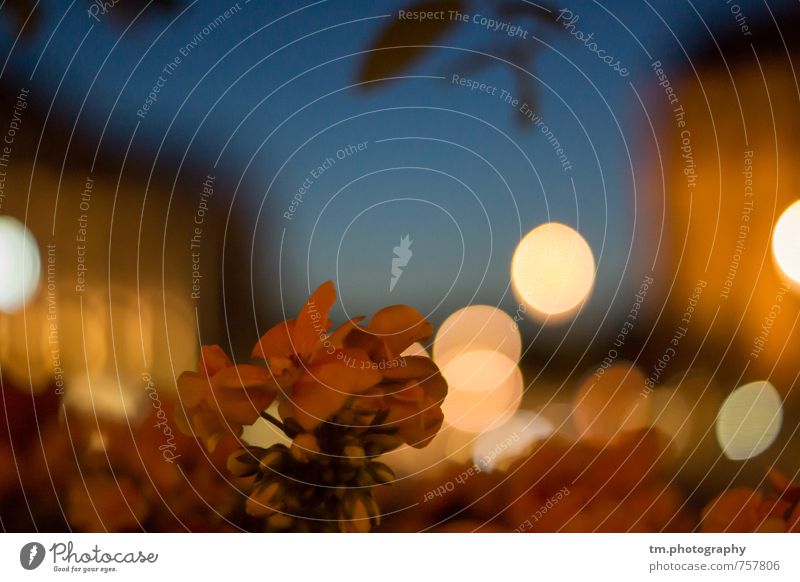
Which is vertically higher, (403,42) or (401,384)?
(403,42)

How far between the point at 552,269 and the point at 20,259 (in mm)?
555

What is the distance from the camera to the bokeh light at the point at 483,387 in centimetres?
81

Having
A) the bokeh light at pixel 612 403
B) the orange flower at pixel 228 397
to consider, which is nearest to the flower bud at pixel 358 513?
the orange flower at pixel 228 397

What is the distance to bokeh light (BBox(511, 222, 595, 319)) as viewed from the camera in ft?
2.70

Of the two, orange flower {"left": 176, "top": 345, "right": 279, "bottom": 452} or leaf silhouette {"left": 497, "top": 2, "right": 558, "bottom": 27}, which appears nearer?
orange flower {"left": 176, "top": 345, "right": 279, "bottom": 452}

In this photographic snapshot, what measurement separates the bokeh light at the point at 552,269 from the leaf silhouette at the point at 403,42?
229 mm

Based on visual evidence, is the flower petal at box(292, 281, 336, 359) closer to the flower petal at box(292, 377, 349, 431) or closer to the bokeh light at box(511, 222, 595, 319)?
the flower petal at box(292, 377, 349, 431)

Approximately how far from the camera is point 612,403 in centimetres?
82

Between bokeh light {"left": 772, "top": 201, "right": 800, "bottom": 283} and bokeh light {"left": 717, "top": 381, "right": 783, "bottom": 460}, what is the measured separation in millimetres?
126

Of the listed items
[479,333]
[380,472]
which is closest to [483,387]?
[479,333]

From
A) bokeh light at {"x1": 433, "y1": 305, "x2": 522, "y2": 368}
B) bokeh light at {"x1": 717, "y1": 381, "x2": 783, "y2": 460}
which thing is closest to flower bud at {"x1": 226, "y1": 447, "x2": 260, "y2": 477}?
bokeh light at {"x1": 433, "y1": 305, "x2": 522, "y2": 368}

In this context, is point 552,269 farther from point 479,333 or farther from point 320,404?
point 320,404

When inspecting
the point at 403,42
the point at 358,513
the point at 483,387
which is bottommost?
the point at 358,513
